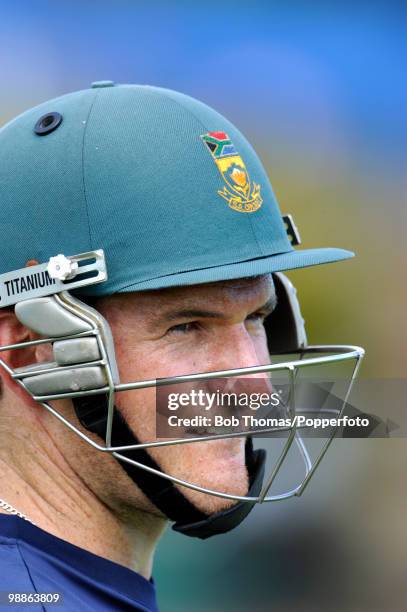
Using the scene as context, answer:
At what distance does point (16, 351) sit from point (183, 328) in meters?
0.32

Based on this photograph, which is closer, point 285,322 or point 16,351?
point 16,351

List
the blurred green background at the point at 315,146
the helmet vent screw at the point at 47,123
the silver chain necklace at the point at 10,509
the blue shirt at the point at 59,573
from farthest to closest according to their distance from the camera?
1. the blurred green background at the point at 315,146
2. the helmet vent screw at the point at 47,123
3. the silver chain necklace at the point at 10,509
4. the blue shirt at the point at 59,573

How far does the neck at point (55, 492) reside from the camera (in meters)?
2.01

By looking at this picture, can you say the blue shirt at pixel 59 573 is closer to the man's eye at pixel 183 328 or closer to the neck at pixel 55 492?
the neck at pixel 55 492

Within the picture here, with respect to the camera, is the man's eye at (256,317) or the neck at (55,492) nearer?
the neck at (55,492)

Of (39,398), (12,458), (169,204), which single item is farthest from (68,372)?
(169,204)

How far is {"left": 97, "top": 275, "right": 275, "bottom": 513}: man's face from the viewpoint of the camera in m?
2.02

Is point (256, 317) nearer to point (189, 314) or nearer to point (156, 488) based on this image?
point (189, 314)

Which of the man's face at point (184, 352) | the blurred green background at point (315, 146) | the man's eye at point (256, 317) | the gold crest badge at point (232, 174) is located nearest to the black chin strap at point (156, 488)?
the man's face at point (184, 352)

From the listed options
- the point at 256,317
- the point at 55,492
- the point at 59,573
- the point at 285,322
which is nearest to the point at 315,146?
the point at 285,322

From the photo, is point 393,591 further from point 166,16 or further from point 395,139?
point 166,16

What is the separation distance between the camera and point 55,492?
2.02 metres

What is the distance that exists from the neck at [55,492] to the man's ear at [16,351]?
7cm

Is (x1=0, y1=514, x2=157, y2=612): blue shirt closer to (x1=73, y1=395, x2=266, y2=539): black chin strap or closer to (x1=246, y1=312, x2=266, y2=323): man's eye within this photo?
(x1=73, y1=395, x2=266, y2=539): black chin strap
